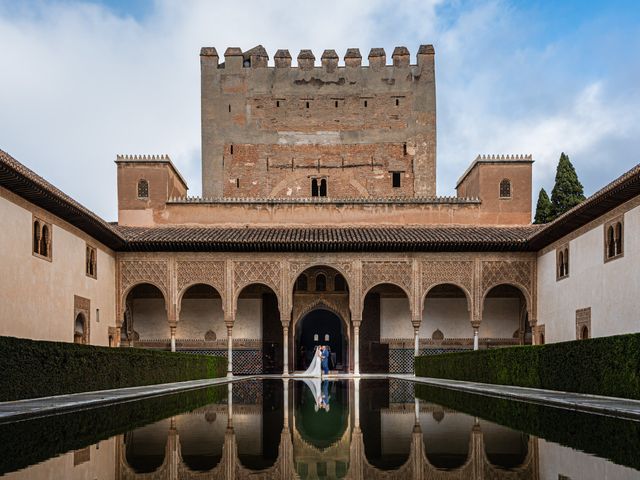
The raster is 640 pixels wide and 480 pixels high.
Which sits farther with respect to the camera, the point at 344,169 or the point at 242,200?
the point at 344,169

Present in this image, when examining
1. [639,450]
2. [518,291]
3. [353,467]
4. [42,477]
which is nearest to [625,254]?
[518,291]

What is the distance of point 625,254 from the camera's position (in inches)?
590

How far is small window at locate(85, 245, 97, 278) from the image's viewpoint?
1880 centimetres

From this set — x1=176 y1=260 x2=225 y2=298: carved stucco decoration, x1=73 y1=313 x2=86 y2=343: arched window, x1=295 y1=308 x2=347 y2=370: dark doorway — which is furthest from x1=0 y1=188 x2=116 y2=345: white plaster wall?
x1=295 y1=308 x2=347 y2=370: dark doorway

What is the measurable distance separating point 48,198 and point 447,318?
12714 mm

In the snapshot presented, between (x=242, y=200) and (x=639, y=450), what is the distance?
21.2 m

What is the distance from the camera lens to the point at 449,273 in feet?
71.1

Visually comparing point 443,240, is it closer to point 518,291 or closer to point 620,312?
point 518,291

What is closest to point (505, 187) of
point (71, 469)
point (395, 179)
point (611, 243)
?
point (395, 179)

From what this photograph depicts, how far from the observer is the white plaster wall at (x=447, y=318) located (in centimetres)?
2325

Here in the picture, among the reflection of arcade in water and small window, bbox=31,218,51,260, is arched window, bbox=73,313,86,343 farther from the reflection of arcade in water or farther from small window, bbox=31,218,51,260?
the reflection of arcade in water

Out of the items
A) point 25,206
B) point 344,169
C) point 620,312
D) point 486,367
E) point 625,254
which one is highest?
point 344,169

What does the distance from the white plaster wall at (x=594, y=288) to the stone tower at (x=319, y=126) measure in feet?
34.5

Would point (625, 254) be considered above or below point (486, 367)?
above
